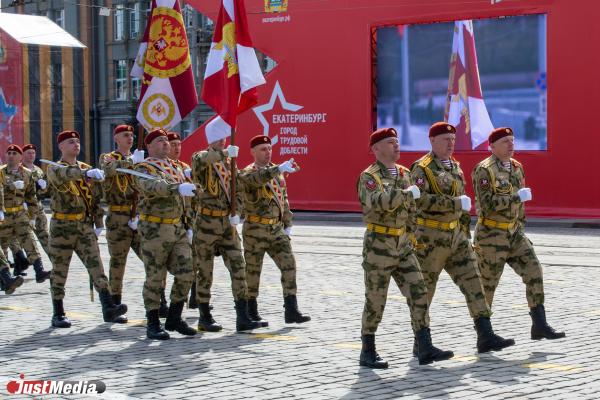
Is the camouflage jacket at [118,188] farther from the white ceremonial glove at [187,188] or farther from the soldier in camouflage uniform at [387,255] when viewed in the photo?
the soldier in camouflage uniform at [387,255]

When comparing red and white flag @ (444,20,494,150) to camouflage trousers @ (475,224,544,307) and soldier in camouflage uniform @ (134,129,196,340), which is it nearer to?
camouflage trousers @ (475,224,544,307)

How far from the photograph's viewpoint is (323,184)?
30.2 m

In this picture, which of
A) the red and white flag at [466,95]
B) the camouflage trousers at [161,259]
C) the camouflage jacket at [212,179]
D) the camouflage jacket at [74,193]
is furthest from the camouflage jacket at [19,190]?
the red and white flag at [466,95]

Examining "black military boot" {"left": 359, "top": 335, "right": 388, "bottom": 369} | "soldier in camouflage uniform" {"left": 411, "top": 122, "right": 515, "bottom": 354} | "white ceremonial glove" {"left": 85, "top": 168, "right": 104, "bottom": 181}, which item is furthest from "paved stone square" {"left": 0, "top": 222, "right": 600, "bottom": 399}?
"white ceremonial glove" {"left": 85, "top": 168, "right": 104, "bottom": 181}

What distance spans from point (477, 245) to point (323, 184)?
20.2 metres

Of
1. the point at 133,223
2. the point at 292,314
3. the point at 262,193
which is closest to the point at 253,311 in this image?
the point at 292,314

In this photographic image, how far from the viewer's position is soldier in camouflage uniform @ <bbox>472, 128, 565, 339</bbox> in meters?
9.78

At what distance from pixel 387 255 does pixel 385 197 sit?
1.63 ft

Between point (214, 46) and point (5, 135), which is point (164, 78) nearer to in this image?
point (214, 46)

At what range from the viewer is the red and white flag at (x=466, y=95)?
26.7 metres

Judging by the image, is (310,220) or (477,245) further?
(310,220)

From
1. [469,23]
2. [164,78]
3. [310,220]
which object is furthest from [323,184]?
[164,78]

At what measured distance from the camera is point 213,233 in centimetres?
1093

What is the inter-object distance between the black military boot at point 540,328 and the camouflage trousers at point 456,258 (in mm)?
715
